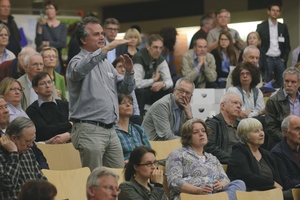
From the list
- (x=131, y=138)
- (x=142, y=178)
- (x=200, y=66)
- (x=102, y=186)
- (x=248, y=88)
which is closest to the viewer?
(x=102, y=186)

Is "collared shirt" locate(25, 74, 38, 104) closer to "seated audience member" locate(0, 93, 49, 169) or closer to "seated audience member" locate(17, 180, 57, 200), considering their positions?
"seated audience member" locate(0, 93, 49, 169)

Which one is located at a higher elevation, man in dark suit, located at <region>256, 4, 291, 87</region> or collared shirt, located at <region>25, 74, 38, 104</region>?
man in dark suit, located at <region>256, 4, 291, 87</region>

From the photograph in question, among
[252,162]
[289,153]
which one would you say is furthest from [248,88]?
[252,162]

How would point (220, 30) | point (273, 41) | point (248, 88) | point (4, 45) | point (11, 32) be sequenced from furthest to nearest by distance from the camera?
1. point (273, 41)
2. point (220, 30)
3. point (11, 32)
4. point (4, 45)
5. point (248, 88)

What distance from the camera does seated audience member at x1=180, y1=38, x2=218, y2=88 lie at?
11328mm

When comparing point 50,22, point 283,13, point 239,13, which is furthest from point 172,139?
point 239,13

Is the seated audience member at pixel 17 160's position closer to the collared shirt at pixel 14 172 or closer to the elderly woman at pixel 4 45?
the collared shirt at pixel 14 172

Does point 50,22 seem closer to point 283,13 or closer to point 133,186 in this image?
point 283,13

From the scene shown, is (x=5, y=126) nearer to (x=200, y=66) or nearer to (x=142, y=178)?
(x=142, y=178)

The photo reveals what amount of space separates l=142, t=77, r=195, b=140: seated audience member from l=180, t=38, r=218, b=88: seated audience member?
9.11 ft

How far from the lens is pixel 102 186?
5473 millimetres

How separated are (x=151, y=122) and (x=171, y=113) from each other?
222 mm

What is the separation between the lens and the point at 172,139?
8359 millimetres

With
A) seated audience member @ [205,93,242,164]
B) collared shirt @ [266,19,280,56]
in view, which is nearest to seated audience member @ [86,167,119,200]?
seated audience member @ [205,93,242,164]
